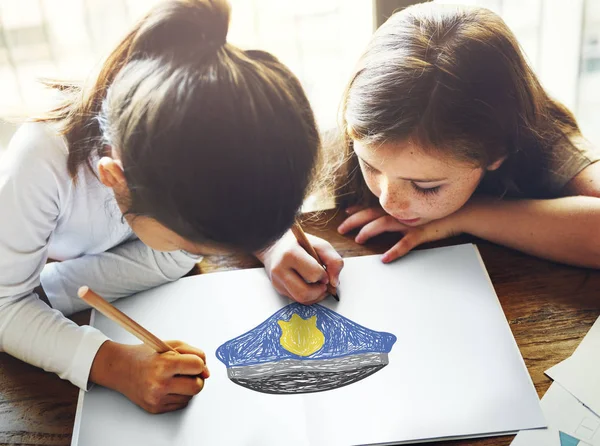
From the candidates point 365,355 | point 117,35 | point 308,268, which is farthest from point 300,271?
point 117,35

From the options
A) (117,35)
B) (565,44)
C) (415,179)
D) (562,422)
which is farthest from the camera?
(565,44)

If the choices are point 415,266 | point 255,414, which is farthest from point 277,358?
point 415,266

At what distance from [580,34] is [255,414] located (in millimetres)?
918

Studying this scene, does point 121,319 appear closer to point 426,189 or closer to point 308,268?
point 308,268

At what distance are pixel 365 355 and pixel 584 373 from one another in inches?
Answer: 8.3

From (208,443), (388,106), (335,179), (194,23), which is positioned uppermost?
(194,23)

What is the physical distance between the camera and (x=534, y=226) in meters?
0.78

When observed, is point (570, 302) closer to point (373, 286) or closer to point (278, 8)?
point (373, 286)

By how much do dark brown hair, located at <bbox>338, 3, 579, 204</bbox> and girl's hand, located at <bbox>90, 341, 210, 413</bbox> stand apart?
295mm

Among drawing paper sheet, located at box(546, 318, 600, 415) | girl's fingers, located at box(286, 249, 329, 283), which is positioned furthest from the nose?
drawing paper sheet, located at box(546, 318, 600, 415)

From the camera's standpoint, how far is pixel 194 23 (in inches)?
21.9

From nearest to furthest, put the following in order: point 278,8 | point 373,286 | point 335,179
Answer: point 373,286
point 335,179
point 278,8

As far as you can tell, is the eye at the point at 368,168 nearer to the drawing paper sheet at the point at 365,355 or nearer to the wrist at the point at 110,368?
the drawing paper sheet at the point at 365,355

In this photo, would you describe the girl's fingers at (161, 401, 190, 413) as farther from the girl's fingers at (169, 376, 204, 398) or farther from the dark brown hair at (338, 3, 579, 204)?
the dark brown hair at (338, 3, 579, 204)
